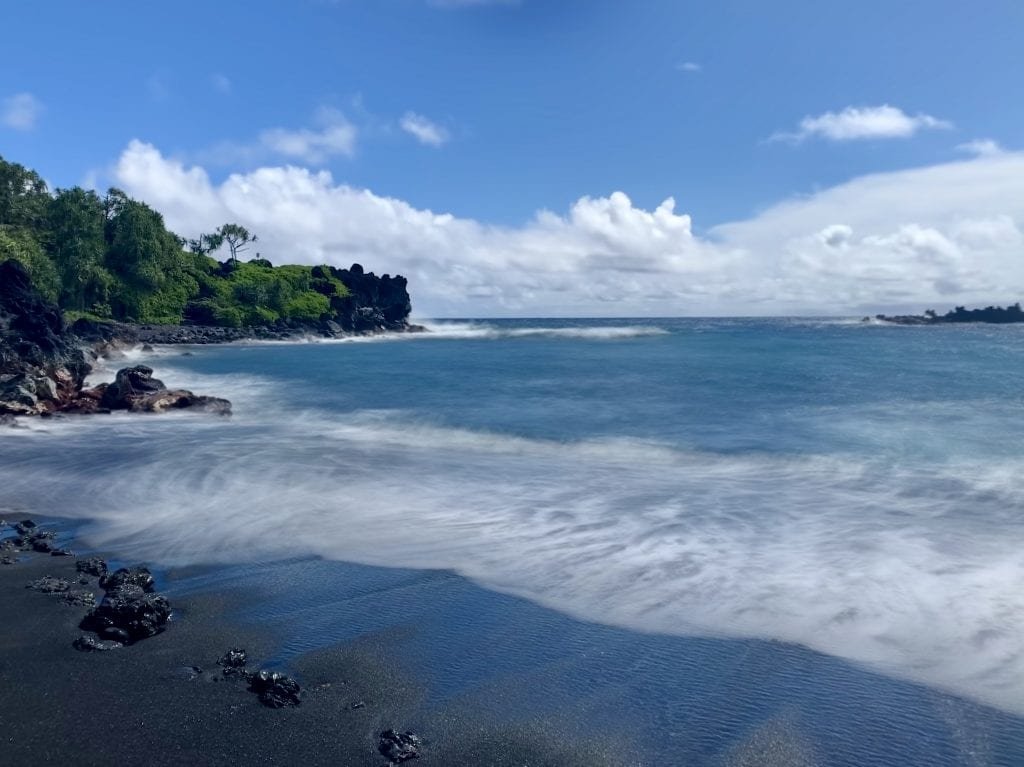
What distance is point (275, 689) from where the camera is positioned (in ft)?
21.2

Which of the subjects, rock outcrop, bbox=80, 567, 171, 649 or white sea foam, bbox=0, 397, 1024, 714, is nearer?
rock outcrop, bbox=80, 567, 171, 649

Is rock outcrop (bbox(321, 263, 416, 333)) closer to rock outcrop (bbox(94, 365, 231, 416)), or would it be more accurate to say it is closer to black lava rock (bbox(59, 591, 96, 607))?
rock outcrop (bbox(94, 365, 231, 416))

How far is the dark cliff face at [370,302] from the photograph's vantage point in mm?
115375

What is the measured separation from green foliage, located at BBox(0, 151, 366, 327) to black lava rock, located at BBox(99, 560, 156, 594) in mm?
57173

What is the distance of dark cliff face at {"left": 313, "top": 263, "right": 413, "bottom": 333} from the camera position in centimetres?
11538

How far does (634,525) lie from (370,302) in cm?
11560

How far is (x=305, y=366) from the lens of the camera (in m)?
53.3

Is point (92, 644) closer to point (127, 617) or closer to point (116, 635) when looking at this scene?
point (116, 635)

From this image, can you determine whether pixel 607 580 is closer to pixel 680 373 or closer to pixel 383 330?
pixel 680 373

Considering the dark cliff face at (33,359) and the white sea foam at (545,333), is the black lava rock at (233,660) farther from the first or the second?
the white sea foam at (545,333)

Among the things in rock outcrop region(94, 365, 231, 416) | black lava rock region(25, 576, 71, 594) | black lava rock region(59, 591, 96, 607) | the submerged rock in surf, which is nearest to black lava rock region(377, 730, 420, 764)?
the submerged rock in surf

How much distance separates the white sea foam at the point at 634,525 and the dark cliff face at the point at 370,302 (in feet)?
313

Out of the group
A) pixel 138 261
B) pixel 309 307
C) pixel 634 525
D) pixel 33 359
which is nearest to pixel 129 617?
pixel 634 525

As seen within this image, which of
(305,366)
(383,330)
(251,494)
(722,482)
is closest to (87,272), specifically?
(305,366)
